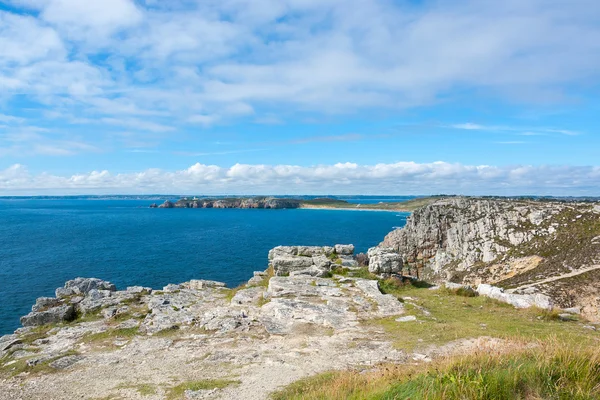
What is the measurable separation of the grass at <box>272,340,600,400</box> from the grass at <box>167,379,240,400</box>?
3346 mm

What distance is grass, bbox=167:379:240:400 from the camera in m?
11.0

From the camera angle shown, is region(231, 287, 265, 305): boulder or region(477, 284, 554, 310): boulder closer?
region(477, 284, 554, 310): boulder

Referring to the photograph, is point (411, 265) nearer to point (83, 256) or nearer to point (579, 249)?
point (579, 249)

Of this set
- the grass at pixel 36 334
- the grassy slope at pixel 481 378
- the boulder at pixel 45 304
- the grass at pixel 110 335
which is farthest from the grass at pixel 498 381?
the boulder at pixel 45 304

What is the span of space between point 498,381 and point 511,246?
63010mm

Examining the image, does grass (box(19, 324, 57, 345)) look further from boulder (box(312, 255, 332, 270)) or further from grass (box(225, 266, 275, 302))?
boulder (box(312, 255, 332, 270))

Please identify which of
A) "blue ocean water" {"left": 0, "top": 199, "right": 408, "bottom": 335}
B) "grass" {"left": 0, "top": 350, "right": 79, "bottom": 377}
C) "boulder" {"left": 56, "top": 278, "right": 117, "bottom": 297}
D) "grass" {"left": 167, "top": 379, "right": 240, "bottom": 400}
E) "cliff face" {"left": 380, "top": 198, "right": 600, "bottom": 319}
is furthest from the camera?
"blue ocean water" {"left": 0, "top": 199, "right": 408, "bottom": 335}

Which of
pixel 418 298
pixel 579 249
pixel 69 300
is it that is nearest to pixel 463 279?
pixel 579 249

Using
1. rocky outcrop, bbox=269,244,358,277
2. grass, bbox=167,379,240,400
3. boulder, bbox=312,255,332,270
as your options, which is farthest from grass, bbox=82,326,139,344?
boulder, bbox=312,255,332,270

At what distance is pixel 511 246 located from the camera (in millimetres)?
60625

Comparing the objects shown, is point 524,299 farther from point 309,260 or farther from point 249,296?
point 249,296

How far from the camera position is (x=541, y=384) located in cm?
727

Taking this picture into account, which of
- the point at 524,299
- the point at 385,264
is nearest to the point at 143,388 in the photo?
the point at 385,264

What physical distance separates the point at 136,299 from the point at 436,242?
241 ft
